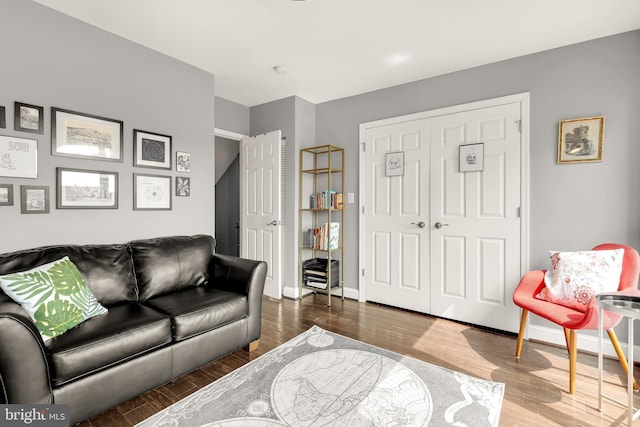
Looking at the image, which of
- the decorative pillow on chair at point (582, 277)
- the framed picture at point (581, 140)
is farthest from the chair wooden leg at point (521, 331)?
the framed picture at point (581, 140)

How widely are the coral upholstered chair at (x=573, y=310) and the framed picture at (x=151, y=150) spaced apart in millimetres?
3173

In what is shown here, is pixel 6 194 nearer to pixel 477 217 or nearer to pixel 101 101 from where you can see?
pixel 101 101

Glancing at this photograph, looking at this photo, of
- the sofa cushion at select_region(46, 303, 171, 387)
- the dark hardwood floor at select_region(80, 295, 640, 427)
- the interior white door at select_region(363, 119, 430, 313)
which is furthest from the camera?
the interior white door at select_region(363, 119, 430, 313)

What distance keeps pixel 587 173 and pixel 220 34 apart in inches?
126

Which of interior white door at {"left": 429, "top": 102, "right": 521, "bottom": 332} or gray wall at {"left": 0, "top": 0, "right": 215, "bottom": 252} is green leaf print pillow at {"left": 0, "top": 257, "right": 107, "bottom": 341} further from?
interior white door at {"left": 429, "top": 102, "right": 521, "bottom": 332}

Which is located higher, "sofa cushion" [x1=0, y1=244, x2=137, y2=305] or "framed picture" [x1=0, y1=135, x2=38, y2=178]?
"framed picture" [x1=0, y1=135, x2=38, y2=178]

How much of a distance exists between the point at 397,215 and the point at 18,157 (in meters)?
3.25

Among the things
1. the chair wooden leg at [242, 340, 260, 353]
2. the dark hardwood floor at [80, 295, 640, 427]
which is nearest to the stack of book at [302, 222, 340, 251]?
the dark hardwood floor at [80, 295, 640, 427]

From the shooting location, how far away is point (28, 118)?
7.00 feet

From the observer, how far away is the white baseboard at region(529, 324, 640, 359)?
2.44m

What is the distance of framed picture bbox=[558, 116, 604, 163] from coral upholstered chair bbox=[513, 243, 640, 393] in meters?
0.73

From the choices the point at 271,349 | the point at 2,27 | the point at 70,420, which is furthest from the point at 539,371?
the point at 2,27

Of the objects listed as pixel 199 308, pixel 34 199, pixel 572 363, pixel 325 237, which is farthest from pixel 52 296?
pixel 572 363

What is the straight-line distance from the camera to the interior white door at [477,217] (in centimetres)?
286
